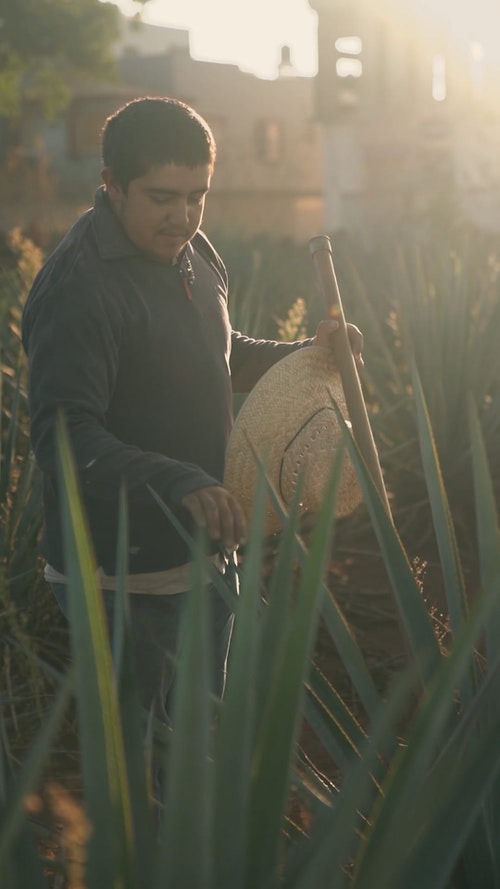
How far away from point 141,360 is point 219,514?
431 millimetres

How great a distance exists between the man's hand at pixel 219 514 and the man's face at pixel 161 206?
0.49 m

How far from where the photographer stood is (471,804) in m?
1.08

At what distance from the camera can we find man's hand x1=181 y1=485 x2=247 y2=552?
168 centimetres

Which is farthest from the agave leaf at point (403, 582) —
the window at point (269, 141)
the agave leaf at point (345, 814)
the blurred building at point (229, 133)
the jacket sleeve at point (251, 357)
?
the window at point (269, 141)

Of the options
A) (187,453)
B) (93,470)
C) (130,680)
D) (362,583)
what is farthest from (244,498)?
(362,583)

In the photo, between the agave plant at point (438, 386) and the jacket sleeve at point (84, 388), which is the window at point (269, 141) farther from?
the jacket sleeve at point (84, 388)

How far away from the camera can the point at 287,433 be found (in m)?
2.09

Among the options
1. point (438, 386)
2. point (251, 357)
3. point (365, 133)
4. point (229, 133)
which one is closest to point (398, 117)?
point (365, 133)

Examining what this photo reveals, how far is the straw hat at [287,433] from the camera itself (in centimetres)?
207

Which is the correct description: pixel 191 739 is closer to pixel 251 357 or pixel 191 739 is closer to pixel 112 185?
pixel 112 185

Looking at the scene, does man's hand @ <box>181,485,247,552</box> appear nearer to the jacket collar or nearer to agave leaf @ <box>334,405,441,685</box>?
agave leaf @ <box>334,405,441,685</box>

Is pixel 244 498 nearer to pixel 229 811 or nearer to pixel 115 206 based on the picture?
pixel 115 206

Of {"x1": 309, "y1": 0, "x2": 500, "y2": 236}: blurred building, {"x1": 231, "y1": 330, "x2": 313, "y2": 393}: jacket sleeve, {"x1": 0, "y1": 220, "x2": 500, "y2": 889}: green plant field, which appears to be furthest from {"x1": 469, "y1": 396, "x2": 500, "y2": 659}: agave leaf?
{"x1": 309, "y1": 0, "x2": 500, "y2": 236}: blurred building

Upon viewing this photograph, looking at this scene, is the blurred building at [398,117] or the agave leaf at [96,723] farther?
the blurred building at [398,117]
